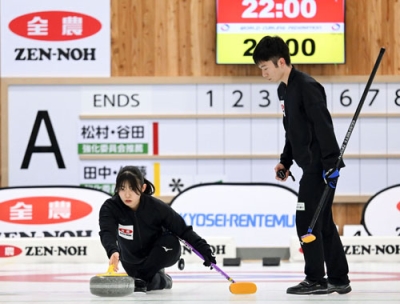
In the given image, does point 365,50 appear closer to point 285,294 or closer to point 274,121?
point 274,121

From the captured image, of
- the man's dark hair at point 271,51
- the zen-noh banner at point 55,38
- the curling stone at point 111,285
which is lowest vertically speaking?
the curling stone at point 111,285

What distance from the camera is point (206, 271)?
7871mm

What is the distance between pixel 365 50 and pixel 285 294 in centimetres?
547

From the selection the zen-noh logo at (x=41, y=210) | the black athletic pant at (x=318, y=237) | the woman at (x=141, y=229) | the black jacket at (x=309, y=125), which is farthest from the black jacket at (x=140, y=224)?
the zen-noh logo at (x=41, y=210)

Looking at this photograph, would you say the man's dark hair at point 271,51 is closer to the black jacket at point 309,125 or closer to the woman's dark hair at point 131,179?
the black jacket at point 309,125

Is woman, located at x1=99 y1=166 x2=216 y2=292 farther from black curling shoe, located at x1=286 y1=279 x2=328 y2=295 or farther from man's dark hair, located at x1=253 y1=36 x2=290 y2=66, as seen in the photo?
man's dark hair, located at x1=253 y1=36 x2=290 y2=66

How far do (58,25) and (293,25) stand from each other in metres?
2.51

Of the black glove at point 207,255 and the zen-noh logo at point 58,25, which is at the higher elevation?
the zen-noh logo at point 58,25

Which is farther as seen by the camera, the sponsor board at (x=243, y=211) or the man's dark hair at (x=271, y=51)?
the sponsor board at (x=243, y=211)

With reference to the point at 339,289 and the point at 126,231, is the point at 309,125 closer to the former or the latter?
the point at 339,289

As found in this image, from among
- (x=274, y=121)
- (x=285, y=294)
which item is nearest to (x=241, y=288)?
(x=285, y=294)

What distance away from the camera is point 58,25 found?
10719 millimetres

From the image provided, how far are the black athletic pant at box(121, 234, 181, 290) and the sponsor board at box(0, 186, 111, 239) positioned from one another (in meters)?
3.58

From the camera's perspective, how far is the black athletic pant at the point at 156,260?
582 cm
